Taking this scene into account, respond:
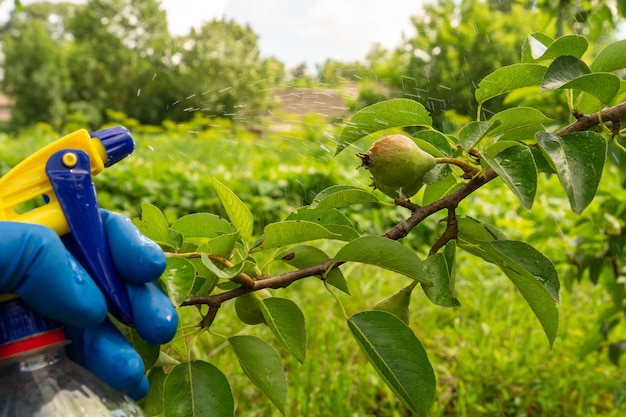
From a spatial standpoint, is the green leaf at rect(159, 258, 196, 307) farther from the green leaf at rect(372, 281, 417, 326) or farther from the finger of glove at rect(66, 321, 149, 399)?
the green leaf at rect(372, 281, 417, 326)

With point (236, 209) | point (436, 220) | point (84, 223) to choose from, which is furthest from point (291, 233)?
point (436, 220)

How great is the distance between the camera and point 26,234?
353 millimetres

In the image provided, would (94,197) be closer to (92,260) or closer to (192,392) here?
(92,260)

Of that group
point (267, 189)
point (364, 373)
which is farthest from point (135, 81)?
point (364, 373)

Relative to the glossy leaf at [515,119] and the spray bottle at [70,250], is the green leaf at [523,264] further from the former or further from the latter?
the spray bottle at [70,250]

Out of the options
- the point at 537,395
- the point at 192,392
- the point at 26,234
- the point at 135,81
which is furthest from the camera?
the point at 135,81

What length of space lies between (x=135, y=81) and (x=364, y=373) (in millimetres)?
16952


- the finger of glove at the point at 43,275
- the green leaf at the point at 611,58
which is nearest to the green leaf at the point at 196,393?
the finger of glove at the point at 43,275

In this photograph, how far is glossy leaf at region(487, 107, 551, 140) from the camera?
1.70 ft

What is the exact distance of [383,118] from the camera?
21.3 inches

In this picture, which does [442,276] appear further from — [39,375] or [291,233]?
[39,375]

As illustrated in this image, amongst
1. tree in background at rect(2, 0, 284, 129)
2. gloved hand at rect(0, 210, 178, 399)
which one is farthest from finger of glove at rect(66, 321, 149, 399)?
tree in background at rect(2, 0, 284, 129)

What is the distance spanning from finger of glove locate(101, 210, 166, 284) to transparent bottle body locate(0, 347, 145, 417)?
6 cm

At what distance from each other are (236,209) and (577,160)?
0.25 m
